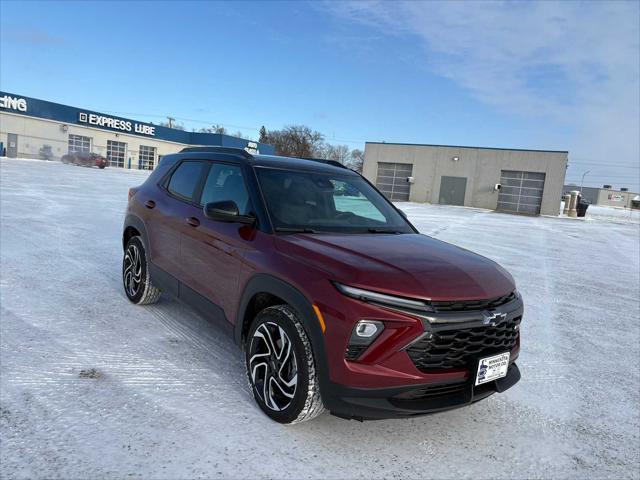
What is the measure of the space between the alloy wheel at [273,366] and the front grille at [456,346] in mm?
739

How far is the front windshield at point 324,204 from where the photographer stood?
10.9 feet

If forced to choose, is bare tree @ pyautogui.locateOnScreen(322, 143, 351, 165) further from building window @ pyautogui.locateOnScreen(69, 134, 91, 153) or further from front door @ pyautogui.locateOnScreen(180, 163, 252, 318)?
front door @ pyautogui.locateOnScreen(180, 163, 252, 318)

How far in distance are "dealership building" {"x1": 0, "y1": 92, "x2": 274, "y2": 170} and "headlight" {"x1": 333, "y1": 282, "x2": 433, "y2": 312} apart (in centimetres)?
4556

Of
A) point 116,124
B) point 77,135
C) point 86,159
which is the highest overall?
point 116,124

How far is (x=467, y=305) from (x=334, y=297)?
0.76 meters

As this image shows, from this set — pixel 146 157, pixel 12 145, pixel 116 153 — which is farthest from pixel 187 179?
pixel 146 157

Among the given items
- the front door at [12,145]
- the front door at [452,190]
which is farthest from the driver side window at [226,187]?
the front door at [12,145]

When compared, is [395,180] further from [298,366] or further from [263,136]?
[263,136]

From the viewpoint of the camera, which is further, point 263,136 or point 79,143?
point 263,136

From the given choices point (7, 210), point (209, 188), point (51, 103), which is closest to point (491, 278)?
point (209, 188)

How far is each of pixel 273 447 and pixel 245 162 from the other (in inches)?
84.4

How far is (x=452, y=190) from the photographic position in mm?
40625

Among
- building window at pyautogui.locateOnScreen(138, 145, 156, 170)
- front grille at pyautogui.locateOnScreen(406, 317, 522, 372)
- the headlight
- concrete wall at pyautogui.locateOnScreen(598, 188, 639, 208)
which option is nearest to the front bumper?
front grille at pyautogui.locateOnScreen(406, 317, 522, 372)

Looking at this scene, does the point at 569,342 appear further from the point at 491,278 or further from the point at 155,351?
the point at 155,351
